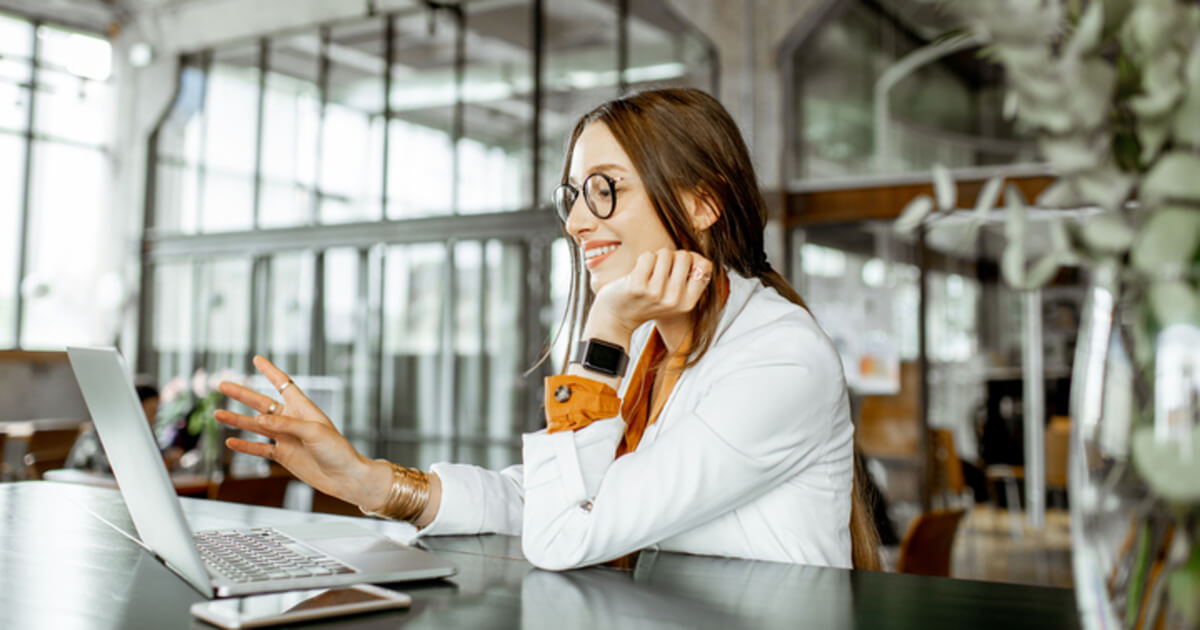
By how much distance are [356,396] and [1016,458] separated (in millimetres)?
6023

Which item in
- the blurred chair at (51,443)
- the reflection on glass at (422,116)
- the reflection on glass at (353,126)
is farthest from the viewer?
the reflection on glass at (353,126)

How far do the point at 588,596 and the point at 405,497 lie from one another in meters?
0.55

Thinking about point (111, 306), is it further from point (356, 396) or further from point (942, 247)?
point (942, 247)

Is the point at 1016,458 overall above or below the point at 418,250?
below

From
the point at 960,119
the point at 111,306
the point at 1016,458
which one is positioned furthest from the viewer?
the point at 111,306

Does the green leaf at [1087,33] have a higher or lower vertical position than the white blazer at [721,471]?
higher

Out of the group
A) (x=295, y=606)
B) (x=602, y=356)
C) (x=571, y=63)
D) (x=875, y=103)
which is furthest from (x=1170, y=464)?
(x=571, y=63)

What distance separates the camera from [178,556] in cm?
108

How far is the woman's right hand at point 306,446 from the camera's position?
1300mm

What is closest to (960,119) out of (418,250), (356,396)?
(418,250)

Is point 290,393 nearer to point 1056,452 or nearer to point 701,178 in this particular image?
point 701,178

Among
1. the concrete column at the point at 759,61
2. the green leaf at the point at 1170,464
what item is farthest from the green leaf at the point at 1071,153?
the concrete column at the point at 759,61

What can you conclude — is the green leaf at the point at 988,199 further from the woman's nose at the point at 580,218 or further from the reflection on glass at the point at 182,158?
the reflection on glass at the point at 182,158

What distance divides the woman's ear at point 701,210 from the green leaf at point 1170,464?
100 cm
